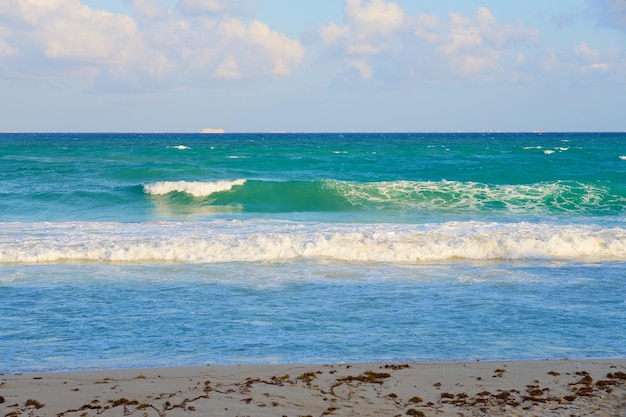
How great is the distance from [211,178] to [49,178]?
6.36 metres

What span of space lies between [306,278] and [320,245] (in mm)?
2412

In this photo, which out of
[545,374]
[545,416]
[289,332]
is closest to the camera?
[545,416]

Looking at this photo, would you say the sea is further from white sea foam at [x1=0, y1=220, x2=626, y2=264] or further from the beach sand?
the beach sand

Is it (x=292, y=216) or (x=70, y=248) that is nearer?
(x=70, y=248)

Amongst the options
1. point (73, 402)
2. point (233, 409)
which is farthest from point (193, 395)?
point (73, 402)

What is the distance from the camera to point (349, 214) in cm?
2092

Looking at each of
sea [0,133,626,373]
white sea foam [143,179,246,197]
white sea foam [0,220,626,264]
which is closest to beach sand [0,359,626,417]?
sea [0,133,626,373]

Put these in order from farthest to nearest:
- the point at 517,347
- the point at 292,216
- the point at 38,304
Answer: the point at 292,216 < the point at 38,304 < the point at 517,347

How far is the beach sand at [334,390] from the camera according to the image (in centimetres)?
510

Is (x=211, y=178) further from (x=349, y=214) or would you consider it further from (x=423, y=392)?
(x=423, y=392)

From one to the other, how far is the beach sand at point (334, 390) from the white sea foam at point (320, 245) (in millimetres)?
5870

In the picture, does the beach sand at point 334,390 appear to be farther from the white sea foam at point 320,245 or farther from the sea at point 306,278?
the white sea foam at point 320,245

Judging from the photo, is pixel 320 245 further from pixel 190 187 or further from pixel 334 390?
pixel 190 187

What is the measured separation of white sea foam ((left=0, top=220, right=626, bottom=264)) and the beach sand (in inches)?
231
